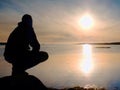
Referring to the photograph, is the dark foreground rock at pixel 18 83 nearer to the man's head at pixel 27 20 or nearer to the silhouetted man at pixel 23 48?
the silhouetted man at pixel 23 48

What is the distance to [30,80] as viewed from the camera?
10.3m

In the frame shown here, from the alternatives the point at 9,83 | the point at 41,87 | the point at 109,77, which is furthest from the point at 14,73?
the point at 109,77

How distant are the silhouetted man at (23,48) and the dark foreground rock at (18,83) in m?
0.20

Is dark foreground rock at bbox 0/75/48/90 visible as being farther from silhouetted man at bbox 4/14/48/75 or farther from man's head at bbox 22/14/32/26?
man's head at bbox 22/14/32/26

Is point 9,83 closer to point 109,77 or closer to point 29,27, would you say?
point 29,27

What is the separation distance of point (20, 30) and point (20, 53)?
786 mm

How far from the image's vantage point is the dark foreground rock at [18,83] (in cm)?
1009

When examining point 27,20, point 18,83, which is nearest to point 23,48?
point 27,20

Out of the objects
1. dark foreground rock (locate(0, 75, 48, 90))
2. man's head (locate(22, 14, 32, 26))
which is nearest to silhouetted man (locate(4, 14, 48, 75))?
man's head (locate(22, 14, 32, 26))

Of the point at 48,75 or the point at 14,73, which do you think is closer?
the point at 14,73

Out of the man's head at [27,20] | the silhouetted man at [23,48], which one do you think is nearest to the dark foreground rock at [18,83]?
the silhouetted man at [23,48]

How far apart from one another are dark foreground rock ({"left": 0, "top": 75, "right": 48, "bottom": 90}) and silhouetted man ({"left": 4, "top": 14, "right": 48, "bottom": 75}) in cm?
20

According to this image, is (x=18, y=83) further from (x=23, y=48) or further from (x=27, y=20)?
(x=27, y=20)

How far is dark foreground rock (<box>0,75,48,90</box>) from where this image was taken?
33.1 feet
